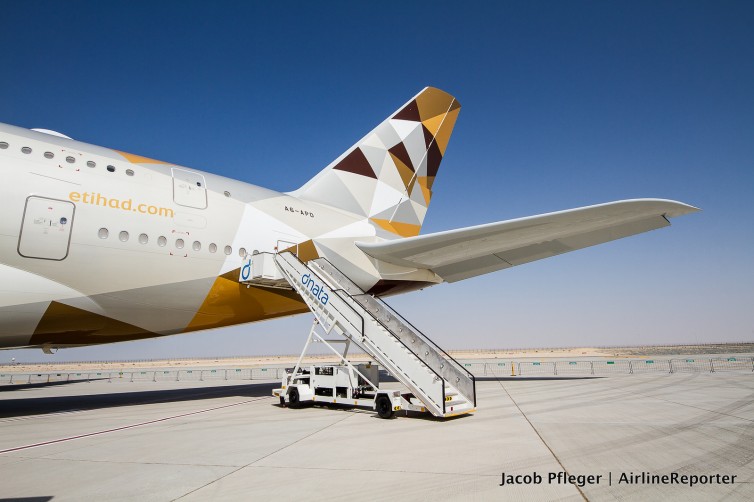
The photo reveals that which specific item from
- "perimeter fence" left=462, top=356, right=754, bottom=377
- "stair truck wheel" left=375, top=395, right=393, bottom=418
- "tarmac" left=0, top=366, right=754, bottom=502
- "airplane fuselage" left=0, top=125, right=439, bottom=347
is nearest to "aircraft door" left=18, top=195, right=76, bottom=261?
"airplane fuselage" left=0, top=125, right=439, bottom=347

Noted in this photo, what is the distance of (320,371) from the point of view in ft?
45.6

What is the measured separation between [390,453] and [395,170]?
14114 millimetres

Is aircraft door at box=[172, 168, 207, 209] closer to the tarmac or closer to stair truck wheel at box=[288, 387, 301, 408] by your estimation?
the tarmac

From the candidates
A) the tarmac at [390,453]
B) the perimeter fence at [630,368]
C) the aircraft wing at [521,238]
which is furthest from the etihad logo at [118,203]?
the perimeter fence at [630,368]

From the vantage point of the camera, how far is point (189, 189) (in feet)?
44.3

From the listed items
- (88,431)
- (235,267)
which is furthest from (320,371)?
(88,431)

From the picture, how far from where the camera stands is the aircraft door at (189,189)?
1317 cm

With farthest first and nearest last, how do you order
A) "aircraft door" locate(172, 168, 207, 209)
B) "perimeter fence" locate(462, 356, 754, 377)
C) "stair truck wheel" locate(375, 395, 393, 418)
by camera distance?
"perimeter fence" locate(462, 356, 754, 377), "aircraft door" locate(172, 168, 207, 209), "stair truck wheel" locate(375, 395, 393, 418)

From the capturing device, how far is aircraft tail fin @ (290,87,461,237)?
18.5m

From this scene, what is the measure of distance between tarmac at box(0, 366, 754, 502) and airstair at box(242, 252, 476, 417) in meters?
0.62

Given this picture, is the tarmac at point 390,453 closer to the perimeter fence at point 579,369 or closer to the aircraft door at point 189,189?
the aircraft door at point 189,189

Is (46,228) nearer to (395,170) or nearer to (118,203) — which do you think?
(118,203)

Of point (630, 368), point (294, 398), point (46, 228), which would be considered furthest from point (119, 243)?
→ point (630, 368)

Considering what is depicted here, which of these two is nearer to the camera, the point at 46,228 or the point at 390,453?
the point at 390,453
